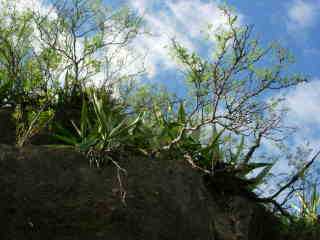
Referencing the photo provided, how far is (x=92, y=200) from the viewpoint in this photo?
7.83m

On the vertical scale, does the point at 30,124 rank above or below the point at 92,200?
above

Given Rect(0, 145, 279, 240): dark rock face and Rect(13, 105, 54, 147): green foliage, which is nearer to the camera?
Rect(0, 145, 279, 240): dark rock face

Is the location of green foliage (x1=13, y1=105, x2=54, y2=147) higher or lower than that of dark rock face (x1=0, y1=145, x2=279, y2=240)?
higher

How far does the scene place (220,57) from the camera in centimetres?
972

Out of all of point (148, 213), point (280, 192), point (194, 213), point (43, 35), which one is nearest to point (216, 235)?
point (194, 213)

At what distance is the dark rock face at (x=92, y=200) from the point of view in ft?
25.3

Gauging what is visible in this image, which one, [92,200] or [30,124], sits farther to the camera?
[30,124]

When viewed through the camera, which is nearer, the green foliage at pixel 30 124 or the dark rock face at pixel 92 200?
the dark rock face at pixel 92 200

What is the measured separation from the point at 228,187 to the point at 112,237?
10.6ft

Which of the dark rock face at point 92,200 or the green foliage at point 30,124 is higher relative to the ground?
the green foliage at point 30,124

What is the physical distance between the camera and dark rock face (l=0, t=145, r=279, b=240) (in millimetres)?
7703

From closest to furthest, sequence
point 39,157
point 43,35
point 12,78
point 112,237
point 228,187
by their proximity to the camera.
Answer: point 112,237
point 39,157
point 228,187
point 12,78
point 43,35

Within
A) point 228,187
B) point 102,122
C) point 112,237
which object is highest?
point 102,122

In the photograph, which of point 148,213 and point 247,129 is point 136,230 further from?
point 247,129
